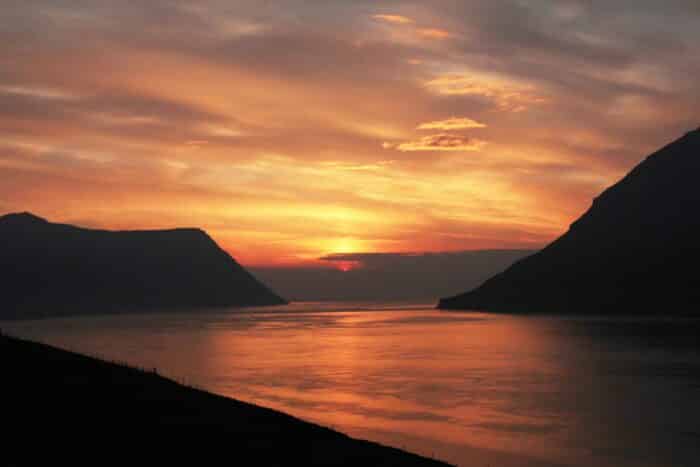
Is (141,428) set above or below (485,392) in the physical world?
above

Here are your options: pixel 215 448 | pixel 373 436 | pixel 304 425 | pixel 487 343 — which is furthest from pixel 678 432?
pixel 487 343

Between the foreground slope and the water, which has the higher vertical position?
the foreground slope

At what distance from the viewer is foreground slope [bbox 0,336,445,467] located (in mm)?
16969

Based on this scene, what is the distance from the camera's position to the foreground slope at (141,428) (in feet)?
55.7

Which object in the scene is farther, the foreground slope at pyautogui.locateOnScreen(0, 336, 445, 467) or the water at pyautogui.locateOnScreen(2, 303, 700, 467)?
the water at pyautogui.locateOnScreen(2, 303, 700, 467)

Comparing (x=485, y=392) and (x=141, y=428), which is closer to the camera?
(x=141, y=428)

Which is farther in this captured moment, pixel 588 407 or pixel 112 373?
pixel 588 407

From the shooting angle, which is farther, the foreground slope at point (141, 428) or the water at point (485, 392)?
the water at point (485, 392)

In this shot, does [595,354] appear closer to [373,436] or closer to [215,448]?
[373,436]

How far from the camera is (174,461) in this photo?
54.6 ft

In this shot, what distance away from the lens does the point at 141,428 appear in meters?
19.4

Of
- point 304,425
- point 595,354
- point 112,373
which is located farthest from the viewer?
point 595,354

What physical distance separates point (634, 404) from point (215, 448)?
36834 mm

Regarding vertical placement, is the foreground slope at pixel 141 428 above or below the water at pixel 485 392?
above
